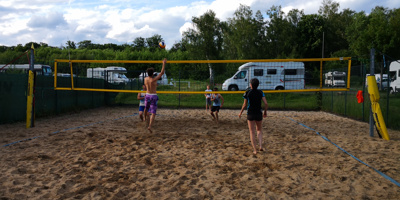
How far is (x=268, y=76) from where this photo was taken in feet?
66.3

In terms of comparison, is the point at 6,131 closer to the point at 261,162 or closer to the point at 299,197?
the point at 261,162

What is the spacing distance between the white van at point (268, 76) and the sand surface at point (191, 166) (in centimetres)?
1224

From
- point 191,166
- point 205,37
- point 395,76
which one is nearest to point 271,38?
point 205,37

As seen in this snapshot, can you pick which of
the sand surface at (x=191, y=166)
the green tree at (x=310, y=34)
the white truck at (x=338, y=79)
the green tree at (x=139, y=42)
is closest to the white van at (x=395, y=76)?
the white truck at (x=338, y=79)

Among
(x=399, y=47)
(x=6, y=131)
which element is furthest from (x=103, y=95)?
(x=399, y=47)

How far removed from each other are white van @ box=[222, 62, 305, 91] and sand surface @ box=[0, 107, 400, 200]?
12.2 m

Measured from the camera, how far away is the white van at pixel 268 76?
19.6 metres

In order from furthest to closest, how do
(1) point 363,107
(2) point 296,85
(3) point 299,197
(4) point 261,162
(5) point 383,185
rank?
1. (2) point 296,85
2. (1) point 363,107
3. (4) point 261,162
4. (5) point 383,185
5. (3) point 299,197

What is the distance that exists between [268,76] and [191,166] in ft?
53.5

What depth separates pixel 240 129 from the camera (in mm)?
8617

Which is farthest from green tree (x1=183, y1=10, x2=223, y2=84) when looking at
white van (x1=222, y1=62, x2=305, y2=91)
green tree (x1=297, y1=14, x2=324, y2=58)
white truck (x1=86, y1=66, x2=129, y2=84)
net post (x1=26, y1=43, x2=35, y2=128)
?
net post (x1=26, y1=43, x2=35, y2=128)

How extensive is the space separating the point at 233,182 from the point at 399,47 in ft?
93.3

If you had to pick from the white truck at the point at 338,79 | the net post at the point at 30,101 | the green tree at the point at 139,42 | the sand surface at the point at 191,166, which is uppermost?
the green tree at the point at 139,42

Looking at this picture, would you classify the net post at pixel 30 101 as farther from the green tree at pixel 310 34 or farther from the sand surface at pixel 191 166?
the green tree at pixel 310 34
